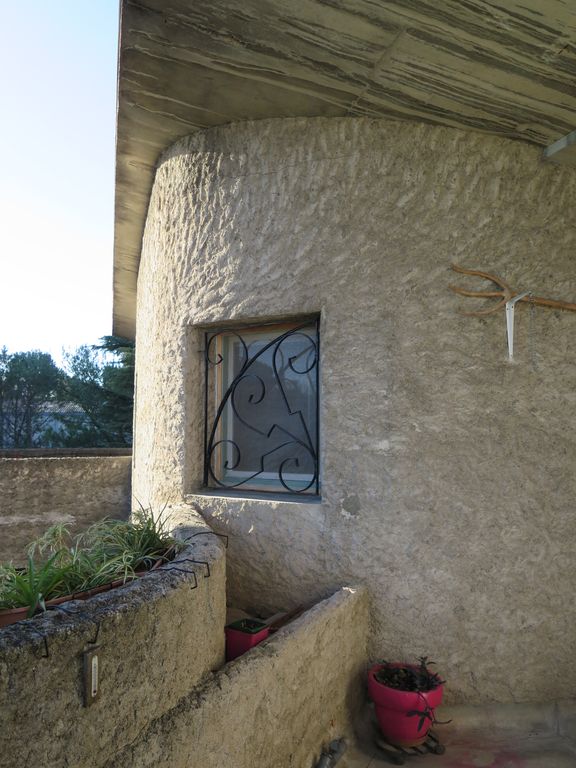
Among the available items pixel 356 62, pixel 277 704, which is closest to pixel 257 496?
pixel 277 704

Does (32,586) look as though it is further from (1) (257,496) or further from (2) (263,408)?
(2) (263,408)

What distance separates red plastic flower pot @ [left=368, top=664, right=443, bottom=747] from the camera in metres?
2.65

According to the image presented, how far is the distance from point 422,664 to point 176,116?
135 inches

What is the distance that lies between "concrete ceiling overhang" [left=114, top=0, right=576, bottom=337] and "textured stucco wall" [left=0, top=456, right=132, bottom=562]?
400 centimetres

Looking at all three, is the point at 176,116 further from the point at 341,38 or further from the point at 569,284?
the point at 569,284

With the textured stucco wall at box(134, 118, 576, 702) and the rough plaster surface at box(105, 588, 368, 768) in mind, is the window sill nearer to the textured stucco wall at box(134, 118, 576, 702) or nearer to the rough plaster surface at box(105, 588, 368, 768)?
the textured stucco wall at box(134, 118, 576, 702)

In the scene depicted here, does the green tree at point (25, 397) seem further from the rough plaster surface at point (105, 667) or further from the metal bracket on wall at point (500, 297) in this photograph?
the rough plaster surface at point (105, 667)

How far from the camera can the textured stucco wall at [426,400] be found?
3018mm

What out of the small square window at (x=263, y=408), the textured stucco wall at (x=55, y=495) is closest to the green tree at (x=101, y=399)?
the textured stucco wall at (x=55, y=495)

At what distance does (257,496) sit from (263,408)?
55 cm

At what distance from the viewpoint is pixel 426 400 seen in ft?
10.1

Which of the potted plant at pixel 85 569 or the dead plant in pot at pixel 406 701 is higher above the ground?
the potted plant at pixel 85 569

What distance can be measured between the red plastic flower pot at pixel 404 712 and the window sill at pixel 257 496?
3.19 ft

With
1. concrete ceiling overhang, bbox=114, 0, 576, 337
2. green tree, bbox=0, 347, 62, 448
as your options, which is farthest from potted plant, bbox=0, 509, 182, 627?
green tree, bbox=0, 347, 62, 448
